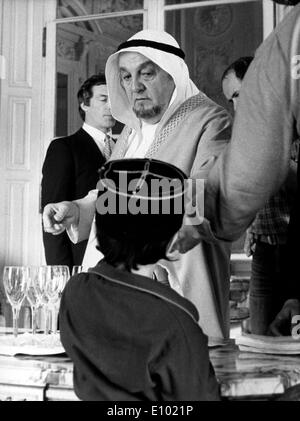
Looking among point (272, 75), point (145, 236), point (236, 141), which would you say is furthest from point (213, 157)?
point (145, 236)

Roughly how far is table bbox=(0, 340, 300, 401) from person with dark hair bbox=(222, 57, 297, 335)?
A: 31 cm

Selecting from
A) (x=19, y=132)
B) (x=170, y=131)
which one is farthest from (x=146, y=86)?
(x=19, y=132)

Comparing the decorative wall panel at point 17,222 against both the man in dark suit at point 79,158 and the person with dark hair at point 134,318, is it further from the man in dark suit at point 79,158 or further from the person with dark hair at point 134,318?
the person with dark hair at point 134,318

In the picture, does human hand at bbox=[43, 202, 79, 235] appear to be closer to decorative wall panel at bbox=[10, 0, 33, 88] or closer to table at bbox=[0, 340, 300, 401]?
table at bbox=[0, 340, 300, 401]

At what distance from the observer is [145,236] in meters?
0.91

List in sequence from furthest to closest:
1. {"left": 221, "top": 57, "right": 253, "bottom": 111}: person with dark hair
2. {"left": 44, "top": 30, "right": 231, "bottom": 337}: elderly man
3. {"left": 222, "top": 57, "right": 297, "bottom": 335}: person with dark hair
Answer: {"left": 221, "top": 57, "right": 253, "bottom": 111}: person with dark hair, {"left": 222, "top": 57, "right": 297, "bottom": 335}: person with dark hair, {"left": 44, "top": 30, "right": 231, "bottom": 337}: elderly man

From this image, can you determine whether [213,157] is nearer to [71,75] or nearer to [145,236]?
[145,236]

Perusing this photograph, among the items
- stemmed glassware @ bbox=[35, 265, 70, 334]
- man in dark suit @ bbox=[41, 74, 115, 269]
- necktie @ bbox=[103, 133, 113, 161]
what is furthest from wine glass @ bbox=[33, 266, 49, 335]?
necktie @ bbox=[103, 133, 113, 161]

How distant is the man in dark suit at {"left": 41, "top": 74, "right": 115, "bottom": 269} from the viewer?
1.31 metres

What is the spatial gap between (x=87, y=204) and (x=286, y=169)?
40 centimetres

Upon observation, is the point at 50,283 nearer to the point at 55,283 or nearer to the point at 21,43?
the point at 55,283

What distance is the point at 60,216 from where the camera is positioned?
3.84 ft

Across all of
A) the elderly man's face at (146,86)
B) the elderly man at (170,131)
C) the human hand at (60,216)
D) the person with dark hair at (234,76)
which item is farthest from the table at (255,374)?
the person with dark hair at (234,76)

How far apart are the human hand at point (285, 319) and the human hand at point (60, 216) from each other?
17.5 inches
